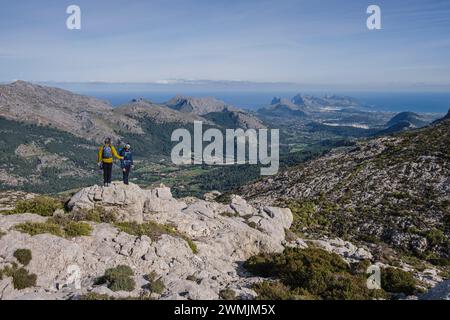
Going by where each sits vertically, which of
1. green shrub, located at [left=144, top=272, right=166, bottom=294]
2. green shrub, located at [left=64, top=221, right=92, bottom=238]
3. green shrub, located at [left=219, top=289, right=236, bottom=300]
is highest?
green shrub, located at [left=64, top=221, right=92, bottom=238]

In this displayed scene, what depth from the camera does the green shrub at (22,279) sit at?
16.3 metres

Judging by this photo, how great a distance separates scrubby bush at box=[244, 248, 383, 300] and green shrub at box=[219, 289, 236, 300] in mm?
1769

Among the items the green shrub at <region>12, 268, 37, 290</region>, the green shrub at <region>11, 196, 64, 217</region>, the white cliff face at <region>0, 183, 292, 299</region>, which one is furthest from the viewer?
the green shrub at <region>11, 196, 64, 217</region>

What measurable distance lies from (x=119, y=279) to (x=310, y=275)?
32.9ft

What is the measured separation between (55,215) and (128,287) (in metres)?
9.28

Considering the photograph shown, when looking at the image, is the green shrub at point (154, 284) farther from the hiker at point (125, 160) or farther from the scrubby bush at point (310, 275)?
the hiker at point (125, 160)

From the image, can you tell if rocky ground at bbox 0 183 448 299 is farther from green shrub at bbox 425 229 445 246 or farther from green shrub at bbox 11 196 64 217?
green shrub at bbox 425 229 445 246

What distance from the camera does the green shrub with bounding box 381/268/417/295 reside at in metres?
19.2

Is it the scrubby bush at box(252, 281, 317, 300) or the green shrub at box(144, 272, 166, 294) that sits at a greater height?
the green shrub at box(144, 272, 166, 294)

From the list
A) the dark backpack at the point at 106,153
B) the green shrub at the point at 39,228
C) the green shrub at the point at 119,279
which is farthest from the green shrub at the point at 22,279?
the dark backpack at the point at 106,153

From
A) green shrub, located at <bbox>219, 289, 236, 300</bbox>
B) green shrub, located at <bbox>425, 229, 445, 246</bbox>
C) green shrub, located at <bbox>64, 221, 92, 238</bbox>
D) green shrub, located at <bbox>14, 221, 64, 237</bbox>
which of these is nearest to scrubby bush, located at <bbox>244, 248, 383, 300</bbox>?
→ green shrub, located at <bbox>219, 289, 236, 300</bbox>

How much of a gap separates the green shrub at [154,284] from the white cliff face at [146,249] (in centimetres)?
24
